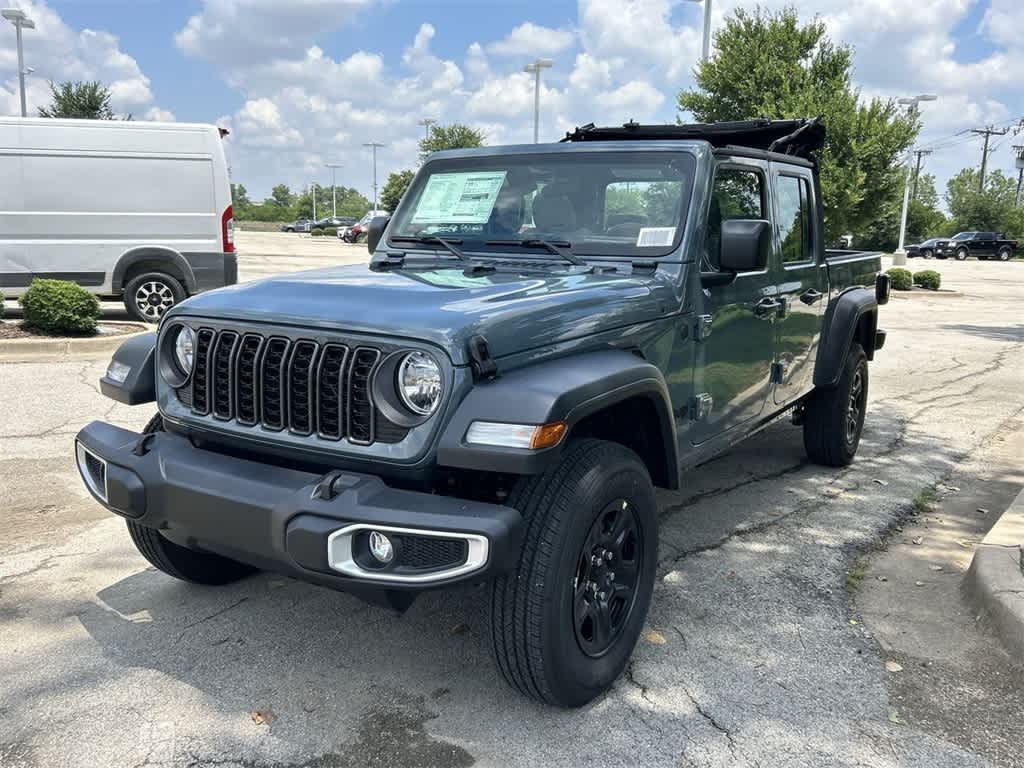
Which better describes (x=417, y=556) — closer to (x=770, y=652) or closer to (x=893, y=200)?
(x=770, y=652)

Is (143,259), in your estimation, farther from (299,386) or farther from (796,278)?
(299,386)

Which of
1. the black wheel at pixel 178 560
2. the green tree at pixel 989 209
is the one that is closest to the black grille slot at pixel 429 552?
the black wheel at pixel 178 560

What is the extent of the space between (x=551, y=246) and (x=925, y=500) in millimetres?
3028

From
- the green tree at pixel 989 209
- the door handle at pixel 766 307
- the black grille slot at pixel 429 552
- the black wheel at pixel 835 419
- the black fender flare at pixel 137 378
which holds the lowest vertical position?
the black wheel at pixel 835 419

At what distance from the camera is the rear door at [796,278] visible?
15.0 feet

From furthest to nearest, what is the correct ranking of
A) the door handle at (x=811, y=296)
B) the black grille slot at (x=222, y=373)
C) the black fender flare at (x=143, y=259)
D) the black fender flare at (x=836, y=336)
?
the black fender flare at (x=143, y=259)
the black fender flare at (x=836, y=336)
the door handle at (x=811, y=296)
the black grille slot at (x=222, y=373)

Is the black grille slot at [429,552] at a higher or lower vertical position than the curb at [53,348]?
higher

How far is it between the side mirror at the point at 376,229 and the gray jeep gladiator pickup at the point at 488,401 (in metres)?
0.23

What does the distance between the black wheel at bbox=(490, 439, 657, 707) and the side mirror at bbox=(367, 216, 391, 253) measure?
206cm

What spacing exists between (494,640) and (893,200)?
21605 mm

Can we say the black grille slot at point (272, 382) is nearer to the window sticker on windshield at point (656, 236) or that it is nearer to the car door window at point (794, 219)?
the window sticker on windshield at point (656, 236)

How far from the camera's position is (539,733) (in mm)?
2719

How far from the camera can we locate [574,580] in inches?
105

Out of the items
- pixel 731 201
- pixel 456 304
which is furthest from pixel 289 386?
pixel 731 201
